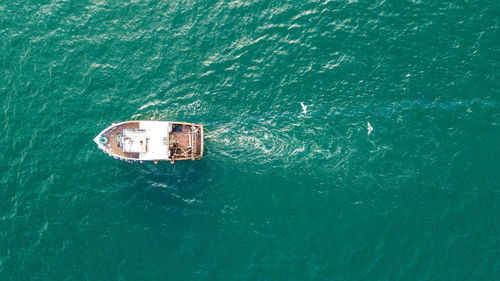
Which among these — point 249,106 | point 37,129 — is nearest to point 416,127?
point 249,106

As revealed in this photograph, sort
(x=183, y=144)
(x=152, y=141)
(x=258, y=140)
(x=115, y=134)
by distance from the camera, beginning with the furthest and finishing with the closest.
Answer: (x=258, y=140), (x=183, y=144), (x=115, y=134), (x=152, y=141)

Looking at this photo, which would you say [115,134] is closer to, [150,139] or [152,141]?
[150,139]

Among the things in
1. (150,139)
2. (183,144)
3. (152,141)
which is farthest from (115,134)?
(183,144)

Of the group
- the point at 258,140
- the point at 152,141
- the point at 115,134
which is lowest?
the point at 152,141

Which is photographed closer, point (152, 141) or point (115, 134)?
point (152, 141)

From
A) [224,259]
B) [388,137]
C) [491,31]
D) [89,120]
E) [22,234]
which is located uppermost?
[491,31]

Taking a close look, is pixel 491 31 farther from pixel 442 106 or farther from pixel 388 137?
pixel 388 137

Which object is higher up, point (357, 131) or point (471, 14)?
point (471, 14)
